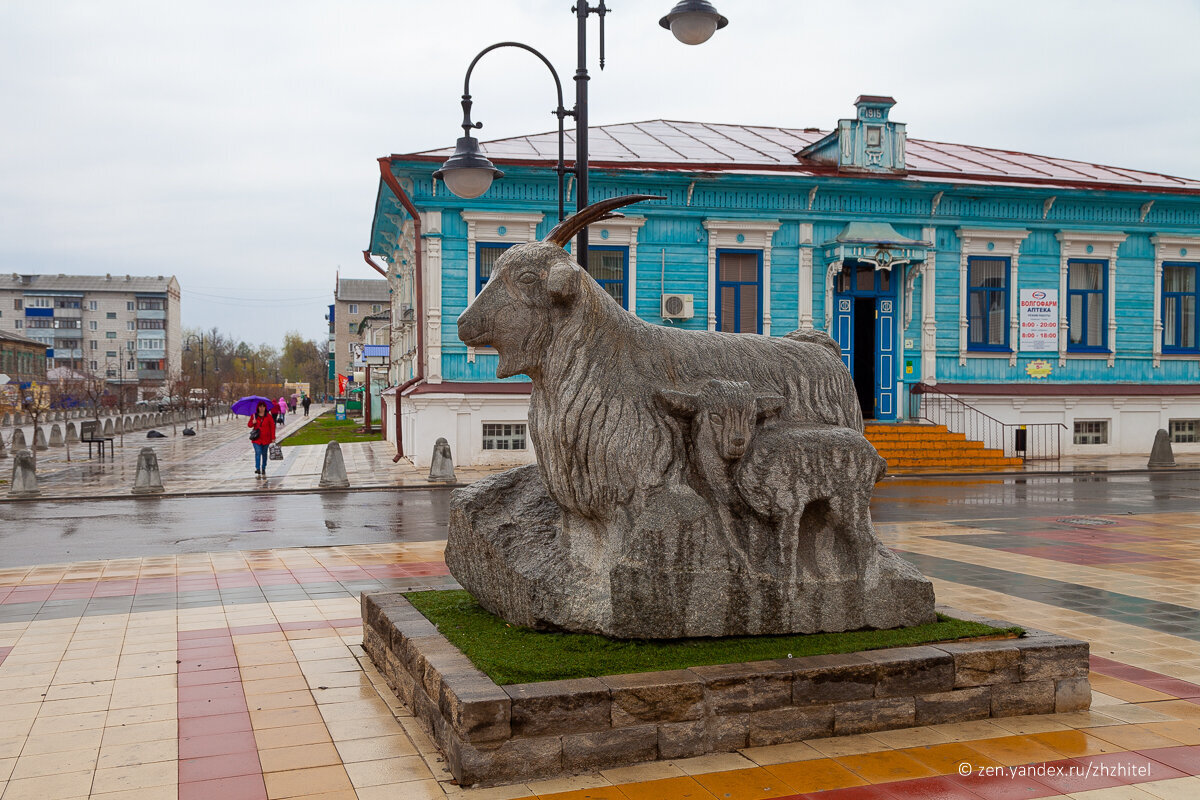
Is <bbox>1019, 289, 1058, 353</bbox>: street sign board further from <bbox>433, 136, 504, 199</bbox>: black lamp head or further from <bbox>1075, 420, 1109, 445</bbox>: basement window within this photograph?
<bbox>433, 136, 504, 199</bbox>: black lamp head

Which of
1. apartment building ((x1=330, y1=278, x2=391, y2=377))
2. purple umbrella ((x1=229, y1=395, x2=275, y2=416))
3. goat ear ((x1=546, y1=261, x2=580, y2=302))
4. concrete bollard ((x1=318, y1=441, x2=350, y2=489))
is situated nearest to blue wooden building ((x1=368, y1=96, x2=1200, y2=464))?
concrete bollard ((x1=318, y1=441, x2=350, y2=489))

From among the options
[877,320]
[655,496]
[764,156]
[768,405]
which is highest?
[764,156]

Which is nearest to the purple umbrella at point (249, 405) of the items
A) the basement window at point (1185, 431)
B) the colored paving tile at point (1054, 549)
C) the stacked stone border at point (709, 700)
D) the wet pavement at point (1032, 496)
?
the wet pavement at point (1032, 496)

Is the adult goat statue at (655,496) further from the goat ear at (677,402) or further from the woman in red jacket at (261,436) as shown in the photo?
the woman in red jacket at (261,436)

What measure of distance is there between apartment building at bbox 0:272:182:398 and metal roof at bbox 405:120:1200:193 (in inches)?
3574

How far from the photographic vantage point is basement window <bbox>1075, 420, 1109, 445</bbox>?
23906 millimetres

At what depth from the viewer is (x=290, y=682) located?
5.83 metres

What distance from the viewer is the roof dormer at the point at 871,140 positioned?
2278 centimetres

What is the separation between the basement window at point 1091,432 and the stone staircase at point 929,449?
9.49 feet

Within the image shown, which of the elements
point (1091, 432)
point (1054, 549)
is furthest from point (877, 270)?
point (1054, 549)

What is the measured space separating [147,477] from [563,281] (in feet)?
48.8

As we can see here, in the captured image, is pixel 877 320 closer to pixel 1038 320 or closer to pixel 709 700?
pixel 1038 320

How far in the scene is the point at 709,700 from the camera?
4.63 metres

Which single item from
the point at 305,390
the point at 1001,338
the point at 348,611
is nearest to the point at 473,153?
the point at 348,611
